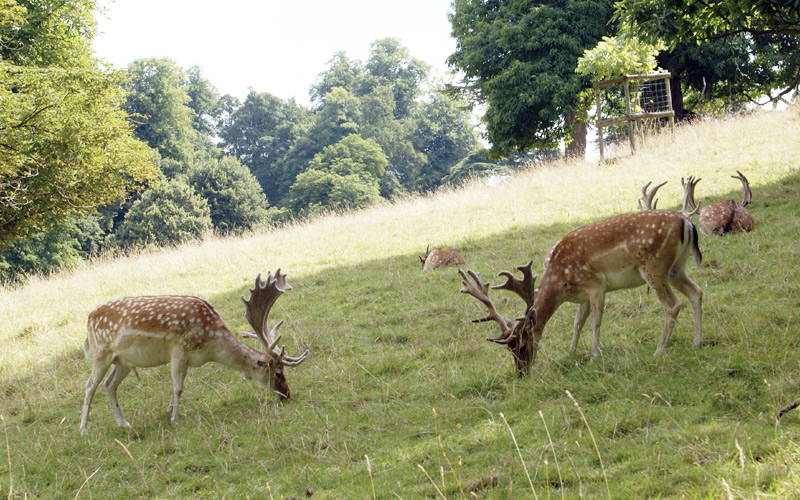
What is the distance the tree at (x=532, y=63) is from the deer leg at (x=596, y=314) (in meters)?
19.2

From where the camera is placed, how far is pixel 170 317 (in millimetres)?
6082

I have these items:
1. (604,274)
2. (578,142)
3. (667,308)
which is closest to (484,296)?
(604,274)

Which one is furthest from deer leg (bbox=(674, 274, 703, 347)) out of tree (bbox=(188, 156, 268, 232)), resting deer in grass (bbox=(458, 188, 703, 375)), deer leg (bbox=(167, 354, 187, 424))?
tree (bbox=(188, 156, 268, 232))

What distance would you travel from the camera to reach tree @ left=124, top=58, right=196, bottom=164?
2179 inches

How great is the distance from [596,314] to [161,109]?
57078 millimetres

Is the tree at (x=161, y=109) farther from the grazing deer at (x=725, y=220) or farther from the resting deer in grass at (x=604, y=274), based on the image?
the resting deer in grass at (x=604, y=274)

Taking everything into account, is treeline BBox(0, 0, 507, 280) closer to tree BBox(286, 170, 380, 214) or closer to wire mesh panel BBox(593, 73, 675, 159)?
tree BBox(286, 170, 380, 214)

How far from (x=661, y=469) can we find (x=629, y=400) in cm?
112

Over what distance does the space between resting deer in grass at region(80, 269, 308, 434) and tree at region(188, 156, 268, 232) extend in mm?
41802

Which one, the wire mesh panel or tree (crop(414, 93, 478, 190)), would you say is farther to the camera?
tree (crop(414, 93, 478, 190))

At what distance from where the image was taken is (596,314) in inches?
233

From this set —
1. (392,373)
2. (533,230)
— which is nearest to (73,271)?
(533,230)

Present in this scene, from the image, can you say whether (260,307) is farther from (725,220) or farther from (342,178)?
(342,178)

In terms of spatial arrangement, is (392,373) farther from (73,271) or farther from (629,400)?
(73,271)
